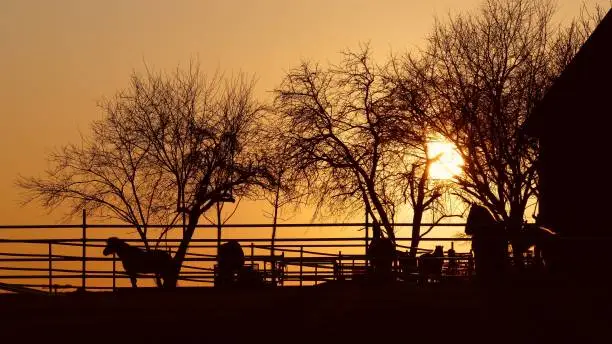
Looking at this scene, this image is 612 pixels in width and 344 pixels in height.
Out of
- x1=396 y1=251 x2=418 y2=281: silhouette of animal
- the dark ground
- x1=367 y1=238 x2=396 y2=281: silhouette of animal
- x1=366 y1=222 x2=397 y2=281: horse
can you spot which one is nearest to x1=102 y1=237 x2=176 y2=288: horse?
x1=366 y1=222 x2=397 y2=281: horse

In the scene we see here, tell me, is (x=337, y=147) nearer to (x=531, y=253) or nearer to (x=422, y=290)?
(x=531, y=253)

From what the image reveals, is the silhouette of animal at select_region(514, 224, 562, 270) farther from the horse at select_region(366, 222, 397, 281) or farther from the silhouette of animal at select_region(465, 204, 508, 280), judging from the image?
Answer: the horse at select_region(366, 222, 397, 281)

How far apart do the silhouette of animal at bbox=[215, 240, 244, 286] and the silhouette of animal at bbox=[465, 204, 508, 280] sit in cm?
549

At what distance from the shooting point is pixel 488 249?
63.2ft

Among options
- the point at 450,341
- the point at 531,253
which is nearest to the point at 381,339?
the point at 450,341

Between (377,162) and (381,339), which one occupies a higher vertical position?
(377,162)

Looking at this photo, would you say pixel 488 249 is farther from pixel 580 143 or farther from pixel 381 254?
pixel 580 143

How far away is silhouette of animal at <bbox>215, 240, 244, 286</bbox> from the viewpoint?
76.4ft

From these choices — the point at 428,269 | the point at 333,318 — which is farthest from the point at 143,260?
the point at 333,318

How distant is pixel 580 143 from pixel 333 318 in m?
13.2

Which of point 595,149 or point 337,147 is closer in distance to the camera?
point 595,149

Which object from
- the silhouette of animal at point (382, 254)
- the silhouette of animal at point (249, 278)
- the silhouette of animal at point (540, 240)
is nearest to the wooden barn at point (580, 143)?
the silhouette of animal at point (540, 240)

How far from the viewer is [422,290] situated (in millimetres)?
18500

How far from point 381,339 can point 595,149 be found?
13.3 m
